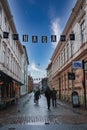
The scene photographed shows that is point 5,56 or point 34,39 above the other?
point 34,39

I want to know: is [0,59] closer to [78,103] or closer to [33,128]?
[78,103]

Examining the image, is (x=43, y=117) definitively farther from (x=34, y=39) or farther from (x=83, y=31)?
(x=83, y=31)

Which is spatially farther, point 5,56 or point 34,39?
point 5,56

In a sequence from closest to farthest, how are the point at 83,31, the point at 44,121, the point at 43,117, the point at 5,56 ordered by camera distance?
the point at 44,121, the point at 43,117, the point at 83,31, the point at 5,56

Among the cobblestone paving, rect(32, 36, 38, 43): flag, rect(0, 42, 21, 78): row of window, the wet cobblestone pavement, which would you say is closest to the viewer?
the cobblestone paving

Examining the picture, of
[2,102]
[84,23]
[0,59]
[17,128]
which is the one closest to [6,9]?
[0,59]

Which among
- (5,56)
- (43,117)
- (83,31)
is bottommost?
(43,117)

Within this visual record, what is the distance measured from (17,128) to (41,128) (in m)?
0.92

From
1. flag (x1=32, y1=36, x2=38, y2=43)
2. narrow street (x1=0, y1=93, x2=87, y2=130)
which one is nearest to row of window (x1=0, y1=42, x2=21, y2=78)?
flag (x1=32, y1=36, x2=38, y2=43)

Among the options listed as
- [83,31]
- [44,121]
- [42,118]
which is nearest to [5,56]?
[83,31]

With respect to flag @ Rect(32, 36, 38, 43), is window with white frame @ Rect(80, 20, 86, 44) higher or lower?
higher

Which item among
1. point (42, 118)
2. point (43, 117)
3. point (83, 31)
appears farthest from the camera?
point (83, 31)

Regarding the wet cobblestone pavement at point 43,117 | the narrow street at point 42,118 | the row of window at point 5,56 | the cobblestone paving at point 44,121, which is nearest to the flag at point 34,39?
the row of window at point 5,56

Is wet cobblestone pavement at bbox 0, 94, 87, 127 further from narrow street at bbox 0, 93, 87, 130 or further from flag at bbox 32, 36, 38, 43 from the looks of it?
flag at bbox 32, 36, 38, 43
